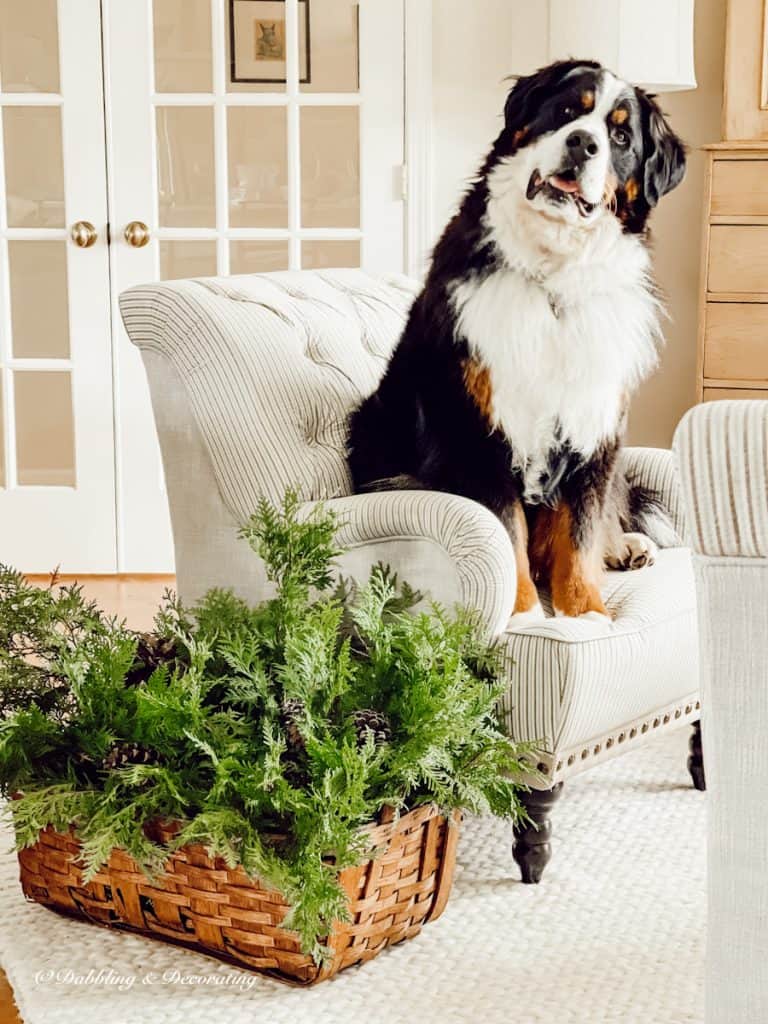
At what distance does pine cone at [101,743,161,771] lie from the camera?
1572mm

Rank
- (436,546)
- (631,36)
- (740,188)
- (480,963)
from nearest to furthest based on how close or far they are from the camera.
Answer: (480,963) → (436,546) → (631,36) → (740,188)

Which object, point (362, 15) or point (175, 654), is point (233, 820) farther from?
point (362, 15)

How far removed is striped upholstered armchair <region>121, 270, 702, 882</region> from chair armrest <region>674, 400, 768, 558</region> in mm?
771

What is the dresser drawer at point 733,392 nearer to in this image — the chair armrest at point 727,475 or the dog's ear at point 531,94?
the dog's ear at point 531,94

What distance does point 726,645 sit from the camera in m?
0.93

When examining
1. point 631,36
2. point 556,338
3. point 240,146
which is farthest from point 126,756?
point 240,146

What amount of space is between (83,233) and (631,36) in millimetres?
1659

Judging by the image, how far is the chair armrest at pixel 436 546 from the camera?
169 centimetres

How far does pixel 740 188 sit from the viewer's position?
3320 millimetres

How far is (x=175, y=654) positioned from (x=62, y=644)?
0.50 ft

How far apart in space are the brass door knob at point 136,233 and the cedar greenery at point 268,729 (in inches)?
85.5

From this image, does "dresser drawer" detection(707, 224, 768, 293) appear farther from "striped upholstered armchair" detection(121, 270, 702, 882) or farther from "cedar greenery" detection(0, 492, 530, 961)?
"cedar greenery" detection(0, 492, 530, 961)

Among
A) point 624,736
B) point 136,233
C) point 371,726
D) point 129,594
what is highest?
point 136,233

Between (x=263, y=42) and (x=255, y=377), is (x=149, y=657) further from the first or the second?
(x=263, y=42)
